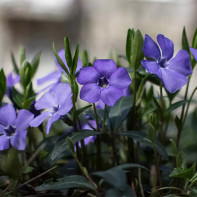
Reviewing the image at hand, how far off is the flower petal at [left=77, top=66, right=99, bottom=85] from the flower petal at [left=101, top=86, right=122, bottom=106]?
29 mm

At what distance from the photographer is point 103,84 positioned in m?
0.63

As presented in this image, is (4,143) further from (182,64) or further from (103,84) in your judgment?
(182,64)

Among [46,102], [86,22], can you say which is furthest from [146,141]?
[86,22]

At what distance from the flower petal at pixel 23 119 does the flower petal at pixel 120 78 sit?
0.15m

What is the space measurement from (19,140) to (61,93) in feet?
0.37

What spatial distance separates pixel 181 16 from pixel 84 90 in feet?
11.2

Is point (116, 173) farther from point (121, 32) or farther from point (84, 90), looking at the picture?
point (121, 32)

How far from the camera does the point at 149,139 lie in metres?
0.62

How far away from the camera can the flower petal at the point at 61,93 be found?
644 mm

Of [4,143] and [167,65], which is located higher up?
[167,65]

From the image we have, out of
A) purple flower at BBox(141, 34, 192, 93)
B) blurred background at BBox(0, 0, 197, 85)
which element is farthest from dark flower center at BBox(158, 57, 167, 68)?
blurred background at BBox(0, 0, 197, 85)

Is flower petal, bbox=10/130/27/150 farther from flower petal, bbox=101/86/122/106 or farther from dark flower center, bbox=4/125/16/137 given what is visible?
flower petal, bbox=101/86/122/106

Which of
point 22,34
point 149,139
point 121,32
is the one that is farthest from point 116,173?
point 22,34

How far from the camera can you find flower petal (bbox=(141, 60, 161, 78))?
57 cm
